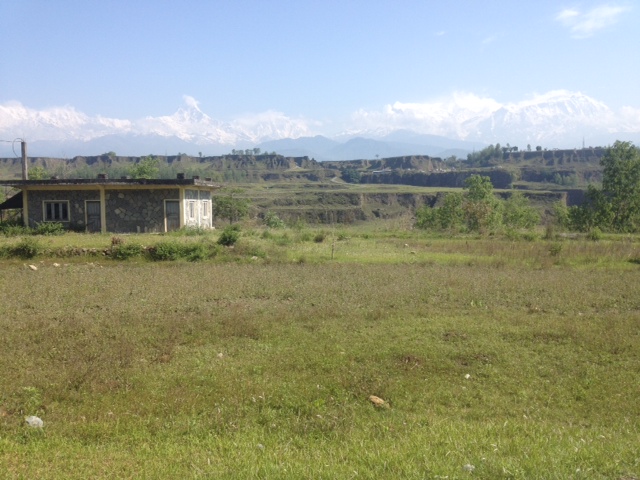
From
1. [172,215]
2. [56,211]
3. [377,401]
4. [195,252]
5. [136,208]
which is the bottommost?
[377,401]

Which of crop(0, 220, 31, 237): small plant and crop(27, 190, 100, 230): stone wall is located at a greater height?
crop(27, 190, 100, 230): stone wall

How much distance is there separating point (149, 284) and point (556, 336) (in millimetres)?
10533

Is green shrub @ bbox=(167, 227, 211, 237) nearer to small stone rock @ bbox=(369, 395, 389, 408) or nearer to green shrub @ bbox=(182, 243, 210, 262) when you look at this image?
green shrub @ bbox=(182, 243, 210, 262)

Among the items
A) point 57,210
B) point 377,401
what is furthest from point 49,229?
point 377,401

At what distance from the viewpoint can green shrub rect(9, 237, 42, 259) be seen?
21.5m

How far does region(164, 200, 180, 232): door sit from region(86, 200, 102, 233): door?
3.66 meters

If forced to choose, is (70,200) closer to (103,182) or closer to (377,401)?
(103,182)

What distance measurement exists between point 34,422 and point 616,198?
151 ft

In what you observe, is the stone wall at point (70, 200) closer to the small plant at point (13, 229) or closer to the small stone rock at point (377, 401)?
the small plant at point (13, 229)

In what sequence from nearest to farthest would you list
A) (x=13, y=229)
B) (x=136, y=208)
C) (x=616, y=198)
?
(x=13, y=229) < (x=136, y=208) < (x=616, y=198)

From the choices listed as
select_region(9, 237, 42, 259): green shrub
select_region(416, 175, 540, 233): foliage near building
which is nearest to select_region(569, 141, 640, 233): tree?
select_region(416, 175, 540, 233): foliage near building

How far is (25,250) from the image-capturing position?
21562mm

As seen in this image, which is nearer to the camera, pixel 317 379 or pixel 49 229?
pixel 317 379

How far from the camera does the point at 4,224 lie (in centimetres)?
3053
